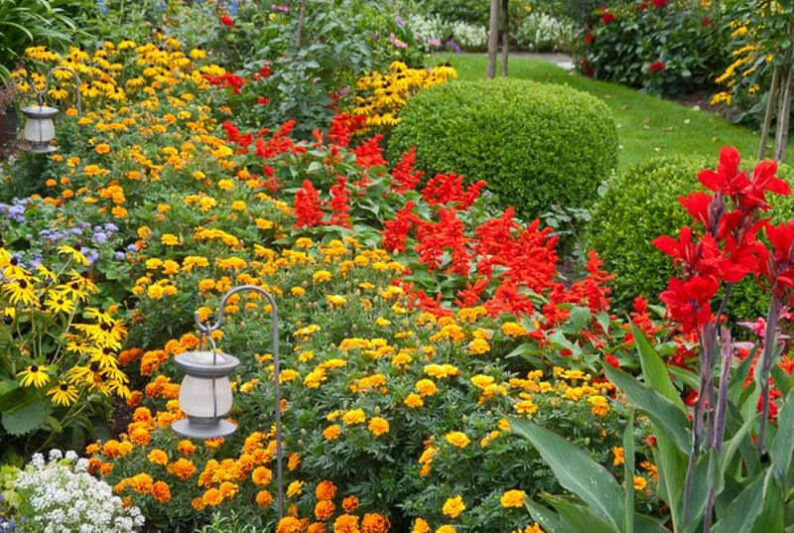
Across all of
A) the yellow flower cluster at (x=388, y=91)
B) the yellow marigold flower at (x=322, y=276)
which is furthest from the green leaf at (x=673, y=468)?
the yellow flower cluster at (x=388, y=91)

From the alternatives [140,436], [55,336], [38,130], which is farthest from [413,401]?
[38,130]

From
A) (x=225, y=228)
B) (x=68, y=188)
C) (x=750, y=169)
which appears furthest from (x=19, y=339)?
(x=750, y=169)

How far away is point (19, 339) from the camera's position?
419cm

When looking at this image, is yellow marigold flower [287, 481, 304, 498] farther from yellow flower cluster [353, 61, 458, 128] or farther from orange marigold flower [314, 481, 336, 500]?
yellow flower cluster [353, 61, 458, 128]

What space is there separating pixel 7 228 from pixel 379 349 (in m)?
2.63

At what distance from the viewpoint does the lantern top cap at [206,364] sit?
3.10m

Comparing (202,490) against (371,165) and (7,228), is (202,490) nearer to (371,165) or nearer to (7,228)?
(7,228)

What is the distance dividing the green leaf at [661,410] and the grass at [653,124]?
263 inches

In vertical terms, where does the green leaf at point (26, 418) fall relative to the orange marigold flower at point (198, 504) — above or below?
above

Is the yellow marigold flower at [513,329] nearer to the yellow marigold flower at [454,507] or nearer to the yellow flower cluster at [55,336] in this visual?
the yellow marigold flower at [454,507]

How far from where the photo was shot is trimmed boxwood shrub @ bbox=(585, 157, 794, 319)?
511 cm

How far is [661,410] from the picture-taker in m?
2.43

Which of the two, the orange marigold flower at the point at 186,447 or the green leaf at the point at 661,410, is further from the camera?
the orange marigold flower at the point at 186,447

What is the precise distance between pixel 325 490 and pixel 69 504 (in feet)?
2.80
